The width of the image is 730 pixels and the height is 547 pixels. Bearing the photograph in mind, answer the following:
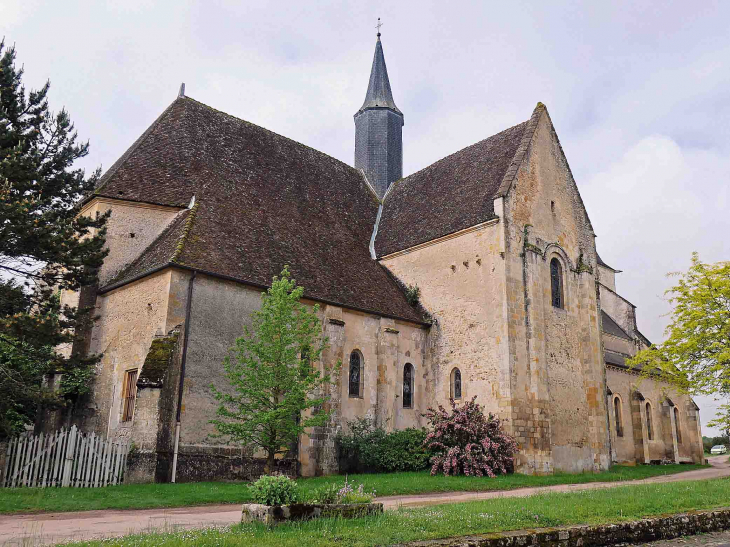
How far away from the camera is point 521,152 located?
23188 mm

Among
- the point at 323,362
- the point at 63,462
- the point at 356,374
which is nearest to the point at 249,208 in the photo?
the point at 323,362

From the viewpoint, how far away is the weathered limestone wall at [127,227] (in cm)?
1917

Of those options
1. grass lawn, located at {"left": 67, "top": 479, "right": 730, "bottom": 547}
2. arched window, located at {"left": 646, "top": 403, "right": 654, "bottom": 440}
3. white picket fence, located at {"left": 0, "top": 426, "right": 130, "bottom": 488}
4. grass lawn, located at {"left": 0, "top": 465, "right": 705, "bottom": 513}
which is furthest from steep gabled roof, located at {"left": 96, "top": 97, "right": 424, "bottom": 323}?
arched window, located at {"left": 646, "top": 403, "right": 654, "bottom": 440}

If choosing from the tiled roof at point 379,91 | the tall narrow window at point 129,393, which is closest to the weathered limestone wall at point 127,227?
the tall narrow window at point 129,393

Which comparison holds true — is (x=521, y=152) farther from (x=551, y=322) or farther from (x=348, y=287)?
(x=348, y=287)

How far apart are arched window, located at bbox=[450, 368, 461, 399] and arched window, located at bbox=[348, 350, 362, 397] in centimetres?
361

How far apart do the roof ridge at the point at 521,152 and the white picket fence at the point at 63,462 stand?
15233 mm

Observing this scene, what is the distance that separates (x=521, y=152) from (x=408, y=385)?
9.99 meters

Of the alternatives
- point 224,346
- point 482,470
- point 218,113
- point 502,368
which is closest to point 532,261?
point 502,368

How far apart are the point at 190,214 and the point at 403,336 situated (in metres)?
8.97

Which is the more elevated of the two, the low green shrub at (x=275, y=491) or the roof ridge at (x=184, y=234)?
the roof ridge at (x=184, y=234)

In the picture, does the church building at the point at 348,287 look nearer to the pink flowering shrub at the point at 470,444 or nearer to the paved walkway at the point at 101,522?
the pink flowering shrub at the point at 470,444

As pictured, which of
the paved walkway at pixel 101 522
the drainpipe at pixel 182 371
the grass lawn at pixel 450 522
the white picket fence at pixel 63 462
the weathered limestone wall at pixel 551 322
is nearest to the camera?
the grass lawn at pixel 450 522

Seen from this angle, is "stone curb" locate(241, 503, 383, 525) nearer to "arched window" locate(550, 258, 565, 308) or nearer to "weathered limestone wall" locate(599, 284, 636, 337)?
"arched window" locate(550, 258, 565, 308)
